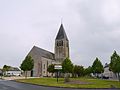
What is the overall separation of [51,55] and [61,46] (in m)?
10.5

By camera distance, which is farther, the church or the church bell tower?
the church bell tower

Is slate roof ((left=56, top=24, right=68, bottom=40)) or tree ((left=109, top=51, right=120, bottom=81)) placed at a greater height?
slate roof ((left=56, top=24, right=68, bottom=40))

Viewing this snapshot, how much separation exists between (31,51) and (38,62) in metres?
7.60

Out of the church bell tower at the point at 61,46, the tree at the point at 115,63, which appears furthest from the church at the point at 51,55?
the tree at the point at 115,63

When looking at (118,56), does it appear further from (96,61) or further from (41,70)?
(41,70)

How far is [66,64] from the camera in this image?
8056cm

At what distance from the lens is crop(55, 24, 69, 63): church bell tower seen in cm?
12081

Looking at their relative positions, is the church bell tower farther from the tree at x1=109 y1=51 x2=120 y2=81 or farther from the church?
the tree at x1=109 y1=51 x2=120 y2=81

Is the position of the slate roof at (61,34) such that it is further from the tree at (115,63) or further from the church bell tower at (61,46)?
the tree at (115,63)

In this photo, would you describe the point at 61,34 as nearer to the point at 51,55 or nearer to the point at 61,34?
the point at 61,34

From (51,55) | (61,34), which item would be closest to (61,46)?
(61,34)

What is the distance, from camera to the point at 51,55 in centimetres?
12850

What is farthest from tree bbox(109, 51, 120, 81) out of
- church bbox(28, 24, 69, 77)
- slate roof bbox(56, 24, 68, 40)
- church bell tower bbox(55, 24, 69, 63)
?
slate roof bbox(56, 24, 68, 40)

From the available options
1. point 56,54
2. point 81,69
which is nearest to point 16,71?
point 56,54
